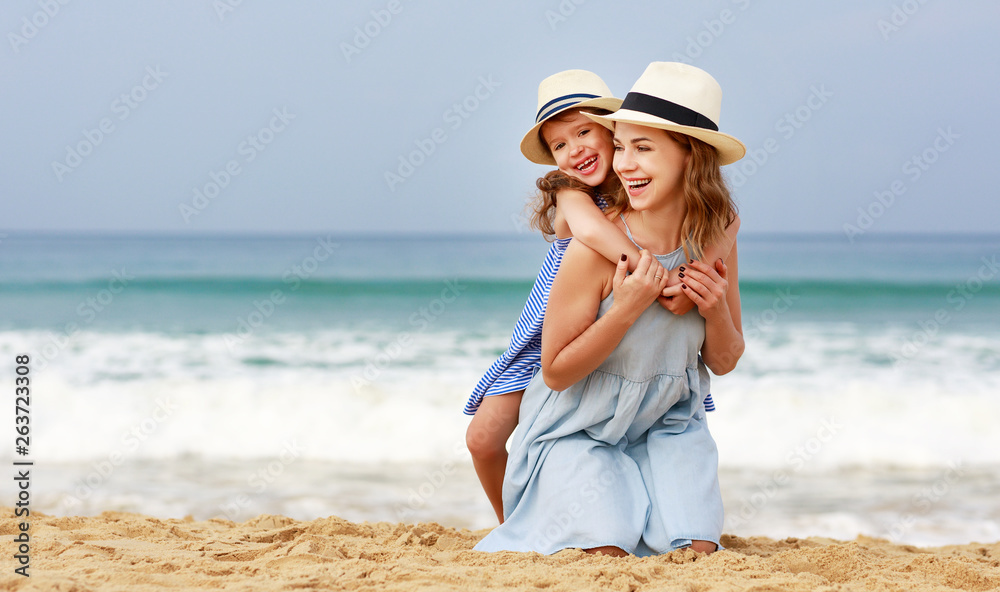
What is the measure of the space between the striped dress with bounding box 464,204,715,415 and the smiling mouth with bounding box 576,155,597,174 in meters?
0.13

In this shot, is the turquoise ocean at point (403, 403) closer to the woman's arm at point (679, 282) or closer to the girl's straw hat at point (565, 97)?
the woman's arm at point (679, 282)

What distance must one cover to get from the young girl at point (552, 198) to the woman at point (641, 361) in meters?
0.17

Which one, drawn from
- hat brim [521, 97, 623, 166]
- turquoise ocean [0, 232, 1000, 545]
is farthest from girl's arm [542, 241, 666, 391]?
turquoise ocean [0, 232, 1000, 545]

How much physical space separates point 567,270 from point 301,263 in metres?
23.3

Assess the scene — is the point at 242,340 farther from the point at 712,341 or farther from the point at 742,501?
the point at 712,341

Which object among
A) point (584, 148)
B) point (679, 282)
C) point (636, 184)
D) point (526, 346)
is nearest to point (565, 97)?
point (584, 148)

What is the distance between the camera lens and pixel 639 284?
8.10 feet

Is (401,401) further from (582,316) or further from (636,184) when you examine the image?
(636,184)

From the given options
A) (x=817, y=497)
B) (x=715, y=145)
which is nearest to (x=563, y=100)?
(x=715, y=145)

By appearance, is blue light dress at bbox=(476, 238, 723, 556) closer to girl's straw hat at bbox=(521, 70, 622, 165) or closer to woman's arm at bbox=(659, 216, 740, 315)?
woman's arm at bbox=(659, 216, 740, 315)

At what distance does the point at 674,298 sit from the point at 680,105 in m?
0.66

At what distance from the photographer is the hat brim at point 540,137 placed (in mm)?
2877

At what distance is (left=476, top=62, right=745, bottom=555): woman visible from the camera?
255 centimetres

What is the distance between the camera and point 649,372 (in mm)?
2699
